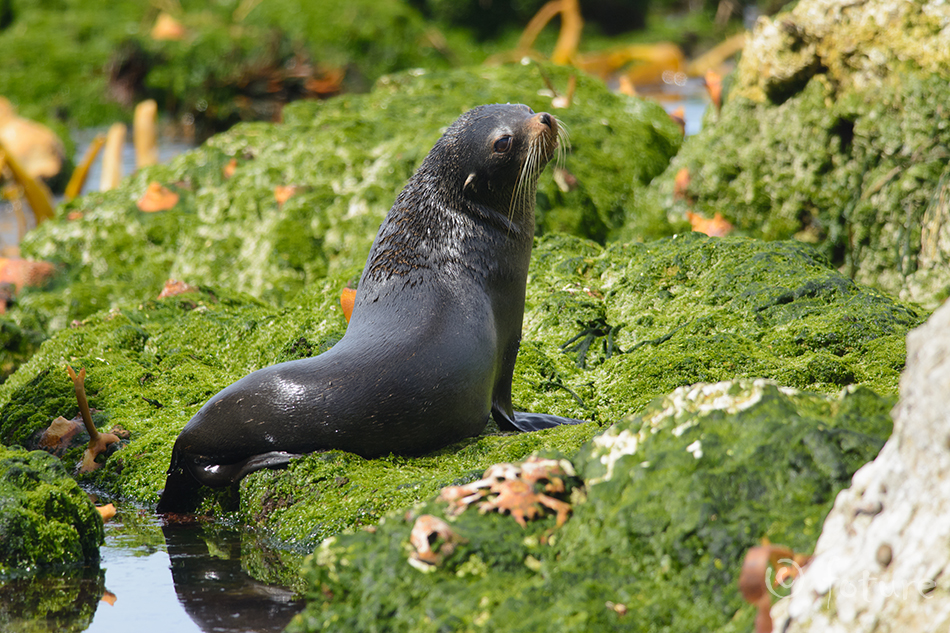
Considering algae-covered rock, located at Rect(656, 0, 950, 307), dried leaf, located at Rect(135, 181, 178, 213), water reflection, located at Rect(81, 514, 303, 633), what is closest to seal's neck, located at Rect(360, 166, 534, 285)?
water reflection, located at Rect(81, 514, 303, 633)

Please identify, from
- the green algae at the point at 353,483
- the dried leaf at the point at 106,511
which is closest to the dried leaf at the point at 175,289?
the dried leaf at the point at 106,511

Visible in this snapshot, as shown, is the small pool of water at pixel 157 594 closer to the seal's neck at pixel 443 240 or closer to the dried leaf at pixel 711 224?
the seal's neck at pixel 443 240

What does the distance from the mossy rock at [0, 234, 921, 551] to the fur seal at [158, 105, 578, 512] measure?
168mm

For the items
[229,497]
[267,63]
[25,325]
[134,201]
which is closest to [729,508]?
[229,497]

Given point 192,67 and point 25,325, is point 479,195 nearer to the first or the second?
point 25,325

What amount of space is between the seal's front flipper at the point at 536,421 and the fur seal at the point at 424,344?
0.01 meters

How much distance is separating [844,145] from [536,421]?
4826mm

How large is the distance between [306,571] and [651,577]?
119 centimetres

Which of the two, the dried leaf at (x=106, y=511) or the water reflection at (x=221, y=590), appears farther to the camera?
the dried leaf at (x=106, y=511)

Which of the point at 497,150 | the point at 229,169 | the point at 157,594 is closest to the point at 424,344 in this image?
the point at 497,150

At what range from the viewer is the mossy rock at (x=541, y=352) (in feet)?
17.7

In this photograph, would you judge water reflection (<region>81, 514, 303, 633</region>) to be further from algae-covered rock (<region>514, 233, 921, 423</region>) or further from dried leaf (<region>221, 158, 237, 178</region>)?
dried leaf (<region>221, 158, 237, 178</region>)

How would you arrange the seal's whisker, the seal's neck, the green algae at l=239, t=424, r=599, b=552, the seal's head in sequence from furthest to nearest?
the seal's whisker → the seal's head → the seal's neck → the green algae at l=239, t=424, r=599, b=552

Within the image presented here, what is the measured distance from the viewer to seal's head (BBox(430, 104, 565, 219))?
6301 millimetres
